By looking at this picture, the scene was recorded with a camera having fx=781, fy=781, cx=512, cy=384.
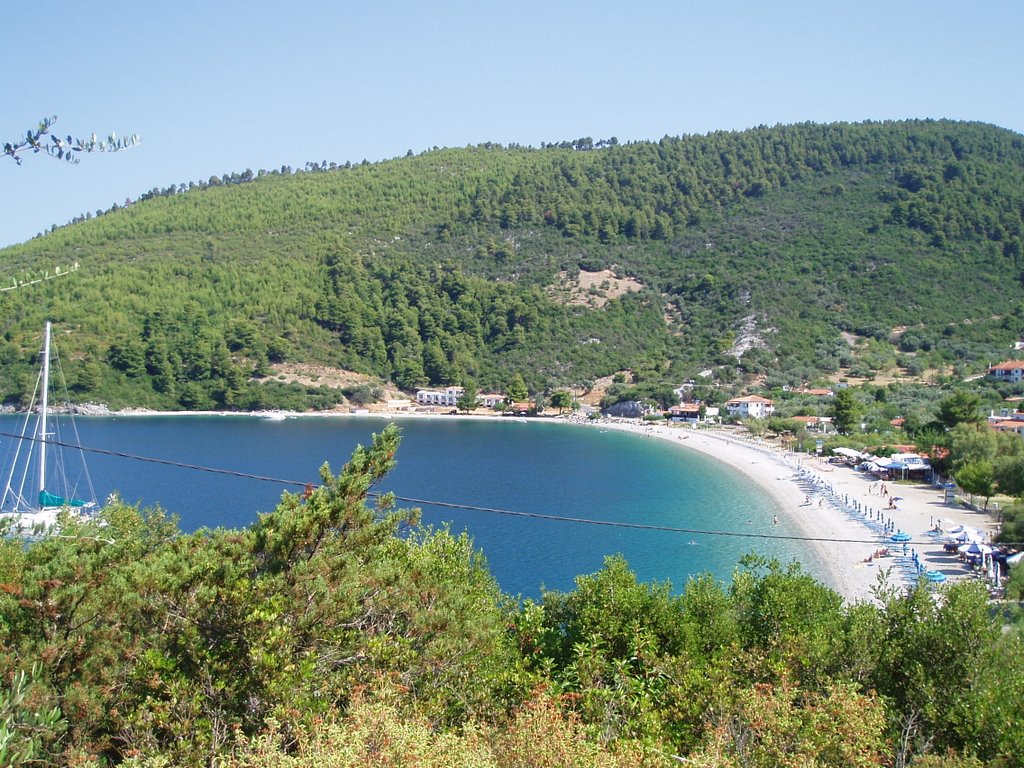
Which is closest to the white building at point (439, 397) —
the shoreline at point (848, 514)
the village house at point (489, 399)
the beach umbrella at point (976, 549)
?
the village house at point (489, 399)

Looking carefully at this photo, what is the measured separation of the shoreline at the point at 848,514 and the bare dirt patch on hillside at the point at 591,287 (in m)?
39.8

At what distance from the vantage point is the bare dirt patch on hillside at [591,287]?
93188 millimetres

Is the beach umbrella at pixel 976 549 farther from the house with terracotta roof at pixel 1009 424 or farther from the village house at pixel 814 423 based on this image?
the village house at pixel 814 423

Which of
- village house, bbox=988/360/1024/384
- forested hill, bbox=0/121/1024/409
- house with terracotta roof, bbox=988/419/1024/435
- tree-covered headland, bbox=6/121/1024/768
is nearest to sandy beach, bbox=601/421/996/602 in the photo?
tree-covered headland, bbox=6/121/1024/768

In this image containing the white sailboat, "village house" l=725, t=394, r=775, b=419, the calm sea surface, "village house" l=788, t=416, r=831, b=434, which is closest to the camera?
the white sailboat

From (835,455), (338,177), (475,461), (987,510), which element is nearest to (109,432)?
(475,461)

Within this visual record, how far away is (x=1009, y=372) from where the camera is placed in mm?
57062

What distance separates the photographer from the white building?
279ft

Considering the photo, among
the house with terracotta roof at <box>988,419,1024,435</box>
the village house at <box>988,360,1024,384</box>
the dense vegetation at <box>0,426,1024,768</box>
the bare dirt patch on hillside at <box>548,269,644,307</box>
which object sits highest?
the bare dirt patch on hillside at <box>548,269,644,307</box>

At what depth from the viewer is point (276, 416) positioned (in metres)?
74.8

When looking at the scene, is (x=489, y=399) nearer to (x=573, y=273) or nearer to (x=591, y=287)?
(x=591, y=287)

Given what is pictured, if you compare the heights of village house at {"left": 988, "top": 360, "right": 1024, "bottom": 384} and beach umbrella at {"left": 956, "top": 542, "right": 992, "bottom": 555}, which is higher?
village house at {"left": 988, "top": 360, "right": 1024, "bottom": 384}

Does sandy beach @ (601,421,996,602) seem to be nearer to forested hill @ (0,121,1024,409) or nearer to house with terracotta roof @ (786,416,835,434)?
house with terracotta roof @ (786,416,835,434)

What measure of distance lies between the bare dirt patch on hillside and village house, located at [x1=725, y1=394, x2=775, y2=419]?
2971 centimetres
